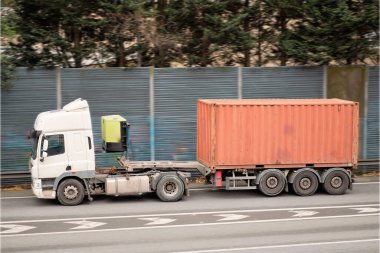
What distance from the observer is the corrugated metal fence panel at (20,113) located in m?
21.6

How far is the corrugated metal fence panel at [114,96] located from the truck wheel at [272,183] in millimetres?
5402

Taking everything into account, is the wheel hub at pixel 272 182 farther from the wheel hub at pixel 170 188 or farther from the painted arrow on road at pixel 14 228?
the painted arrow on road at pixel 14 228

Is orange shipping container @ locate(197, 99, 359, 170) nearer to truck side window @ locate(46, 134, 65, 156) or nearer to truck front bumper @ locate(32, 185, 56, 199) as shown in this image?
truck side window @ locate(46, 134, 65, 156)

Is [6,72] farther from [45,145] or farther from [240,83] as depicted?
[240,83]

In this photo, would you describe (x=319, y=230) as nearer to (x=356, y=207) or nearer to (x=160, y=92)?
(x=356, y=207)

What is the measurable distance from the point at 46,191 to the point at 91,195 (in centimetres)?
173

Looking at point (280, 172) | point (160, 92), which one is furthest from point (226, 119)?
point (160, 92)

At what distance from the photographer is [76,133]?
1822 centimetres

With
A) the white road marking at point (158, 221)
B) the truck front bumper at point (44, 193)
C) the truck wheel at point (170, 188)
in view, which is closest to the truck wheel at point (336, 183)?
the truck wheel at point (170, 188)

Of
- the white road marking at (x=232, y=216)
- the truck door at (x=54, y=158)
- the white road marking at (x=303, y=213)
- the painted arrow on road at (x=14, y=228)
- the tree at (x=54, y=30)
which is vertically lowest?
the painted arrow on road at (x=14, y=228)

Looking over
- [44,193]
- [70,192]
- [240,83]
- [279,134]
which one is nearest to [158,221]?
[70,192]

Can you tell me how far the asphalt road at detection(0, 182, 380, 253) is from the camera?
45.2 ft

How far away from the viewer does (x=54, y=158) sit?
716 inches

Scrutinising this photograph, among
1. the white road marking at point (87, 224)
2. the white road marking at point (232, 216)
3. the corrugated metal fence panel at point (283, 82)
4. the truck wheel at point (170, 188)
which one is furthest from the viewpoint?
the corrugated metal fence panel at point (283, 82)
